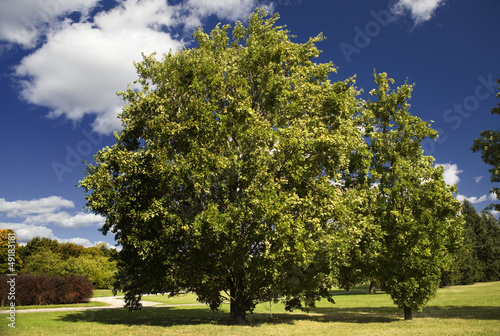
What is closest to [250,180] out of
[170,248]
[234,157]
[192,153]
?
[234,157]

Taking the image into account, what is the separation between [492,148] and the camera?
23938 mm

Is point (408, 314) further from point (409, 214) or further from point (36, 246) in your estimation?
point (36, 246)

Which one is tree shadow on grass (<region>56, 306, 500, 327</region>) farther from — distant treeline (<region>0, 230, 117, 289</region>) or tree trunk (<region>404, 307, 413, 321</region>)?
distant treeline (<region>0, 230, 117, 289</region>)

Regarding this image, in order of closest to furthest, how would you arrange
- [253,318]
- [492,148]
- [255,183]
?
[255,183] < [253,318] < [492,148]

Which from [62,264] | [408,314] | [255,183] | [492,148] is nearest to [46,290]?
[62,264]

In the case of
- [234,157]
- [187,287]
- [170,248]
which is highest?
[234,157]

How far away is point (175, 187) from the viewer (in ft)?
53.9

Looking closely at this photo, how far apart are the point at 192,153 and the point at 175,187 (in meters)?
2.46

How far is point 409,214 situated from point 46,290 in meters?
31.5

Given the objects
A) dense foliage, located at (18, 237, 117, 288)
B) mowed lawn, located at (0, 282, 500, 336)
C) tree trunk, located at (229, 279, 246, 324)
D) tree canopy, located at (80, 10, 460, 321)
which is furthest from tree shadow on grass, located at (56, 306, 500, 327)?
dense foliage, located at (18, 237, 117, 288)

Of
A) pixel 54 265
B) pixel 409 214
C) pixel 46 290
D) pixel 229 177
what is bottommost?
pixel 46 290

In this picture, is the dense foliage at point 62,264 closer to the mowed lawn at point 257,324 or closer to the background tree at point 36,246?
the background tree at point 36,246

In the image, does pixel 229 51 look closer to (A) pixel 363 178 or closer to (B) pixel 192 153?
(B) pixel 192 153

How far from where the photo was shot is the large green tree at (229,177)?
14.5m
